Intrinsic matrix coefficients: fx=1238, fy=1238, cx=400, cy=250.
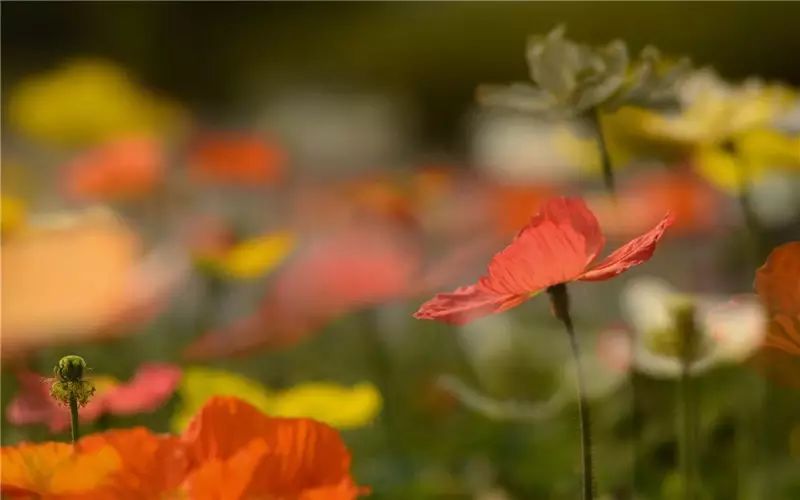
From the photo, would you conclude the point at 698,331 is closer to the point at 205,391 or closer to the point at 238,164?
the point at 205,391

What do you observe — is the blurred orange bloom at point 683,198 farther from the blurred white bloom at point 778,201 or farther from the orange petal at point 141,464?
the orange petal at point 141,464

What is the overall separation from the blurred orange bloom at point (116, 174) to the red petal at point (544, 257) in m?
0.33

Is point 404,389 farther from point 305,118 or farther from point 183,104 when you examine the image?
point 305,118

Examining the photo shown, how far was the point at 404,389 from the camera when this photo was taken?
0.47 metres

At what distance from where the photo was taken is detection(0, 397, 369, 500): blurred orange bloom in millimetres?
176

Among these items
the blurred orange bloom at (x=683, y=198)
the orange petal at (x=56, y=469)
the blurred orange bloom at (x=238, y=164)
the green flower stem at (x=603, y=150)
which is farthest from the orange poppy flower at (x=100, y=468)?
the blurred orange bloom at (x=238, y=164)

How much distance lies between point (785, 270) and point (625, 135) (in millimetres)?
103

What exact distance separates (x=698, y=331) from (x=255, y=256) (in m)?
0.15

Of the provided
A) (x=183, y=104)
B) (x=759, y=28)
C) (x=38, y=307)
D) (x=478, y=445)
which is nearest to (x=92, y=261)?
(x=38, y=307)

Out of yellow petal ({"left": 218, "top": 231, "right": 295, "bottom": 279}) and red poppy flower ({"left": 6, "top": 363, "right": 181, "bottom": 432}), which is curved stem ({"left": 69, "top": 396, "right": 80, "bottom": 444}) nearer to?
red poppy flower ({"left": 6, "top": 363, "right": 181, "bottom": 432})

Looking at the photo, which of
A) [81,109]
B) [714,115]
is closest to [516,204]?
[714,115]

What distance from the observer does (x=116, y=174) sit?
1.66 ft

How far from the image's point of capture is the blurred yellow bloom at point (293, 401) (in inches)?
10.8

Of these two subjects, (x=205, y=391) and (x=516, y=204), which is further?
(x=516, y=204)
